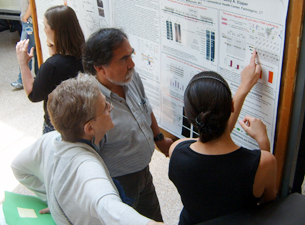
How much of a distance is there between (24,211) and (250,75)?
1.18 m

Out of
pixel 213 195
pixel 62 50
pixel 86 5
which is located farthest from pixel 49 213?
pixel 86 5

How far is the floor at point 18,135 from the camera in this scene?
8.60ft

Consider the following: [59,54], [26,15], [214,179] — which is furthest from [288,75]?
[26,15]

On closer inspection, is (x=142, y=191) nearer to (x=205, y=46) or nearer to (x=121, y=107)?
(x=121, y=107)

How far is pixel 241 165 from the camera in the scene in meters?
1.17

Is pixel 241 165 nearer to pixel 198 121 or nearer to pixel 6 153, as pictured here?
pixel 198 121

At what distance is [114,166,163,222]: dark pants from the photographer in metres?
1.87

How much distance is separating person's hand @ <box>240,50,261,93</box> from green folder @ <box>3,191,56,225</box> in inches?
41.8

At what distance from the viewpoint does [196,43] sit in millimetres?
1836

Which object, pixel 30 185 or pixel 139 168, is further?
pixel 139 168

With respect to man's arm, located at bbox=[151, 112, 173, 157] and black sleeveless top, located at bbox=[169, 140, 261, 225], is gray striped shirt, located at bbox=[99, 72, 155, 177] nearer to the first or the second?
man's arm, located at bbox=[151, 112, 173, 157]

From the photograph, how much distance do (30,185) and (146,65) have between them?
3.72 feet

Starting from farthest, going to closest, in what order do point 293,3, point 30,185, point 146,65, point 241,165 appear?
1. point 146,65
2. point 30,185
3. point 293,3
4. point 241,165

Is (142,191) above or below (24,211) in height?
below
